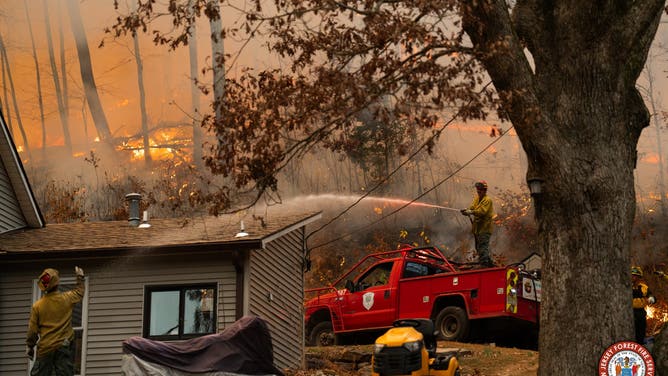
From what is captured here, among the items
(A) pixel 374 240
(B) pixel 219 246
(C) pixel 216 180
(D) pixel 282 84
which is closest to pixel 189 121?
(C) pixel 216 180

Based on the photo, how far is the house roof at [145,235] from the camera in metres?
16.6

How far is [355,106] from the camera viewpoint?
464 inches

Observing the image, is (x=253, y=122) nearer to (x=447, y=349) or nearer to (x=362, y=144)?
(x=447, y=349)

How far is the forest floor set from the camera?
15359mm

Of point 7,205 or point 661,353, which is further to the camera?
point 7,205

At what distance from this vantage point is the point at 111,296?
17.2m

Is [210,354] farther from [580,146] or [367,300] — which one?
[367,300]

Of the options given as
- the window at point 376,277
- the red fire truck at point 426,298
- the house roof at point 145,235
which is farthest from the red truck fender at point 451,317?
the house roof at point 145,235

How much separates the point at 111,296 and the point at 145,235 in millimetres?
1450

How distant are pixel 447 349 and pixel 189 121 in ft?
131

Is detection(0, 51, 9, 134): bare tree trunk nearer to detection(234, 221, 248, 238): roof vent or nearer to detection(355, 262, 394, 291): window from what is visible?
detection(355, 262, 394, 291): window

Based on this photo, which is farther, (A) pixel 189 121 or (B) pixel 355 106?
(A) pixel 189 121

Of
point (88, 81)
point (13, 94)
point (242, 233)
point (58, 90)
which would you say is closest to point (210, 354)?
point (242, 233)

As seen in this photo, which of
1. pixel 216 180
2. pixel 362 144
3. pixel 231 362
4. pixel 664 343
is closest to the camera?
pixel 664 343
